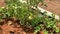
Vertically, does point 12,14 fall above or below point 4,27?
above

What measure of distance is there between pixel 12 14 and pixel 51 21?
0.96m


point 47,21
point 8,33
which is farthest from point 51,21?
point 8,33

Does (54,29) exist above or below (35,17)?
below

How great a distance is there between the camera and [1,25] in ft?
15.5

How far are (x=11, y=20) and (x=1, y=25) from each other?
0.32 meters

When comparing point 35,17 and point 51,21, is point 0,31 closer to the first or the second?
point 35,17

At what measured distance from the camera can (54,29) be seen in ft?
14.2

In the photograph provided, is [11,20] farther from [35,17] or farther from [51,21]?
[51,21]

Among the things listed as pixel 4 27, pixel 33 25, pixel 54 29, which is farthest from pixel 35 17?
pixel 4 27

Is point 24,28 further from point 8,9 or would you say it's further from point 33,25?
point 8,9

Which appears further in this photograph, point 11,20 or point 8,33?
point 11,20

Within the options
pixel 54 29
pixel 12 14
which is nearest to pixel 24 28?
pixel 12 14

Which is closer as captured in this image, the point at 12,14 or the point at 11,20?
the point at 12,14

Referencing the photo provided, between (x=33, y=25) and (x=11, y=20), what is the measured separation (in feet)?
2.50
